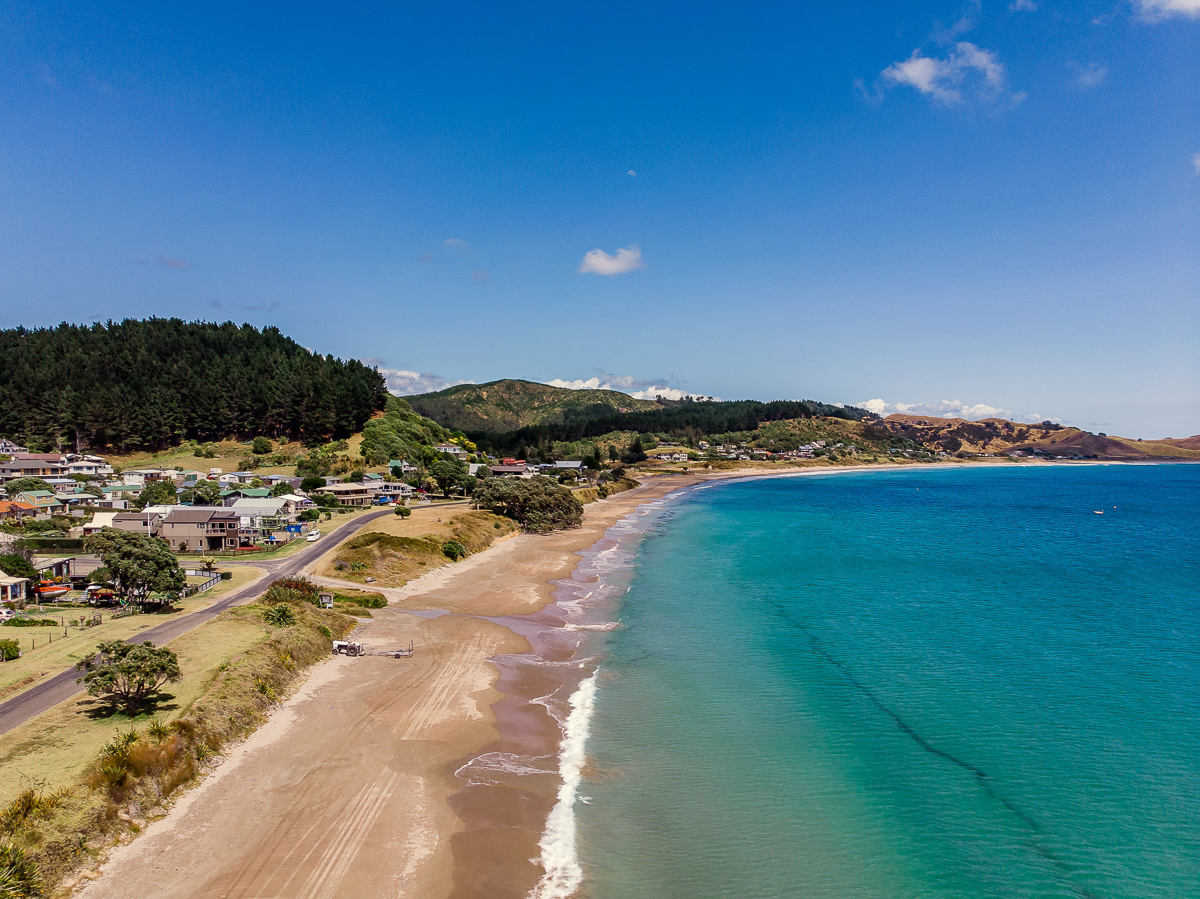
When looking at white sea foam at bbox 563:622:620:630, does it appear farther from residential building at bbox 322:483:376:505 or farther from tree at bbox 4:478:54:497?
tree at bbox 4:478:54:497

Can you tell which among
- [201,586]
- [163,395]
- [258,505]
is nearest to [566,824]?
[201,586]

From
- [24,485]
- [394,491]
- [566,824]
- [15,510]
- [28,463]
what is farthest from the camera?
[394,491]

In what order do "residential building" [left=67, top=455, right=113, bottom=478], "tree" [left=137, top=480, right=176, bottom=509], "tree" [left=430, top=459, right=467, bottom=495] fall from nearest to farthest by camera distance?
1. "tree" [left=137, top=480, right=176, bottom=509]
2. "residential building" [left=67, top=455, right=113, bottom=478]
3. "tree" [left=430, top=459, right=467, bottom=495]

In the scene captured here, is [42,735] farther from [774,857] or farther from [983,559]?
[983,559]

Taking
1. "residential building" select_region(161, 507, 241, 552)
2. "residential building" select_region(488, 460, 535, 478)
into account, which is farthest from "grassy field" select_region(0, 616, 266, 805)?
"residential building" select_region(488, 460, 535, 478)

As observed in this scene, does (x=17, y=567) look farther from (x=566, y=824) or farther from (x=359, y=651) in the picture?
(x=566, y=824)

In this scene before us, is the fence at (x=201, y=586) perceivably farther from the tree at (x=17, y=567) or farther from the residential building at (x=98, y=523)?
the residential building at (x=98, y=523)
